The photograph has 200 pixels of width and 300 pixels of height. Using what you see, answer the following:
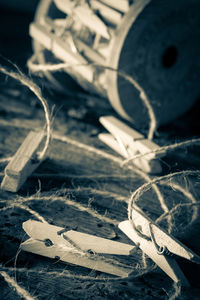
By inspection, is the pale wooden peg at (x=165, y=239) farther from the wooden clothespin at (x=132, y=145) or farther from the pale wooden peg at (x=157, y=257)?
the wooden clothespin at (x=132, y=145)

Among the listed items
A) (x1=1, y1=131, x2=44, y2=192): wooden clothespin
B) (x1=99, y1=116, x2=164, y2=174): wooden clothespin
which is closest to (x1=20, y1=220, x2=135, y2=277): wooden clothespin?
(x1=1, y1=131, x2=44, y2=192): wooden clothespin

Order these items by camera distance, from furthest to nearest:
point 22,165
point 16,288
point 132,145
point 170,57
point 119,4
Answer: point 170,57, point 119,4, point 132,145, point 22,165, point 16,288

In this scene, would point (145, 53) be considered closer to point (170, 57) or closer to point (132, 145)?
point (170, 57)

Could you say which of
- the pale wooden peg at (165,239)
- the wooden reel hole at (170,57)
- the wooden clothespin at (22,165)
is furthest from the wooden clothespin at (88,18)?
the pale wooden peg at (165,239)

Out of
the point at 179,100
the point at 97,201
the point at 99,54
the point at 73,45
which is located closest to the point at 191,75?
the point at 179,100

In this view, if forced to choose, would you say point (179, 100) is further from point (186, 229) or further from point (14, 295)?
point (14, 295)

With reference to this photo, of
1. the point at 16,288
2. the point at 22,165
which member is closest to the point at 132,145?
the point at 22,165

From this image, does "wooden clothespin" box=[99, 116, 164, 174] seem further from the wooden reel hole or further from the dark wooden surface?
the wooden reel hole

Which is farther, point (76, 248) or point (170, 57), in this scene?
point (170, 57)
